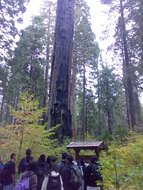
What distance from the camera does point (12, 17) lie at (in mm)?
17062

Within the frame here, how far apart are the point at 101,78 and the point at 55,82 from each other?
26.4 meters

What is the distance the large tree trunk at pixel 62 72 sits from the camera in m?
8.01

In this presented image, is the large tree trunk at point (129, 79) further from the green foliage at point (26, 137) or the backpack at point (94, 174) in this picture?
the backpack at point (94, 174)

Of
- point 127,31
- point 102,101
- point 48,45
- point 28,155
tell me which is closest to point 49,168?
point 28,155

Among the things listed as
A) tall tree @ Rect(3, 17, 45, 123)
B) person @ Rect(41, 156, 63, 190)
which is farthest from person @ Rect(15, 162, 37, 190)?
tall tree @ Rect(3, 17, 45, 123)

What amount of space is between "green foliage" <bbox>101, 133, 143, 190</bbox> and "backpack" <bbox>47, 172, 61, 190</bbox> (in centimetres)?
99

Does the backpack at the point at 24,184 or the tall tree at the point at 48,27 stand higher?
the tall tree at the point at 48,27

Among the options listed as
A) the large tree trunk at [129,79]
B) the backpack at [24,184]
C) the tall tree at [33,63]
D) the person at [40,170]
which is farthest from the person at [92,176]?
the tall tree at [33,63]

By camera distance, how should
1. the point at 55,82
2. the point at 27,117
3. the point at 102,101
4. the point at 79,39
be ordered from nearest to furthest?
1. the point at 55,82
2. the point at 27,117
3. the point at 79,39
4. the point at 102,101

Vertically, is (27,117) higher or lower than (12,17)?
lower

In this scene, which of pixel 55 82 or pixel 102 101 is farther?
pixel 102 101

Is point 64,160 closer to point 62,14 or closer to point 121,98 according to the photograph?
point 62,14

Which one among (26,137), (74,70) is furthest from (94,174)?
(74,70)

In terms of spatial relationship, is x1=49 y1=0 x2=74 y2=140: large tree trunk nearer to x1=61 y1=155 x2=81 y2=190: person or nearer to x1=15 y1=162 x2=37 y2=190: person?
x1=61 y1=155 x2=81 y2=190: person
